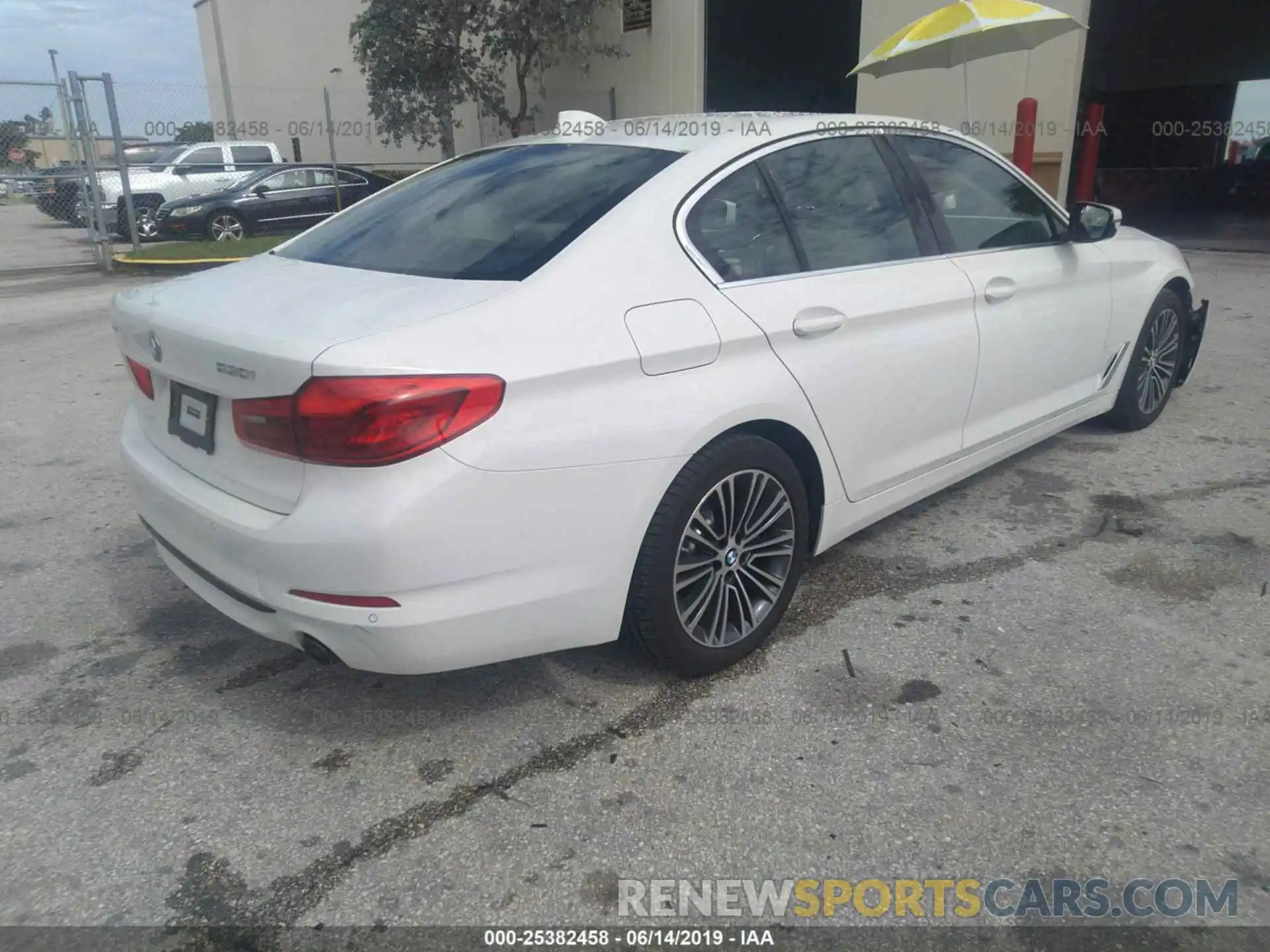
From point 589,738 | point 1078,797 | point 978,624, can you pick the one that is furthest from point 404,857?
point 978,624

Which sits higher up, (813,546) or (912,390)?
(912,390)

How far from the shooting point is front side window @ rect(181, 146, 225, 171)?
17.4 metres

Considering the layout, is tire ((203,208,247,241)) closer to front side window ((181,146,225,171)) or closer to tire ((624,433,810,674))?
front side window ((181,146,225,171))

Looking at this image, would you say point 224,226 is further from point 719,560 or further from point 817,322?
point 719,560

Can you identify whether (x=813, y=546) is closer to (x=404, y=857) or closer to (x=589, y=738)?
(x=589, y=738)

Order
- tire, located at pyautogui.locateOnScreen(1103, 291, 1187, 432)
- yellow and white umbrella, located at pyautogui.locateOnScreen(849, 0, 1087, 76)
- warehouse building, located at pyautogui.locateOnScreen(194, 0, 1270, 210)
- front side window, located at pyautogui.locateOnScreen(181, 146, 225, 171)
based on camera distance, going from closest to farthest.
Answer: tire, located at pyautogui.locateOnScreen(1103, 291, 1187, 432) < yellow and white umbrella, located at pyautogui.locateOnScreen(849, 0, 1087, 76) < warehouse building, located at pyautogui.locateOnScreen(194, 0, 1270, 210) < front side window, located at pyautogui.locateOnScreen(181, 146, 225, 171)

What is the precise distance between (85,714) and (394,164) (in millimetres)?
26162

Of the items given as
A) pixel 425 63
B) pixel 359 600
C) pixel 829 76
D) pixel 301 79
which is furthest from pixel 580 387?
pixel 301 79

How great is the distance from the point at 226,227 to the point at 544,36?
8905 millimetres

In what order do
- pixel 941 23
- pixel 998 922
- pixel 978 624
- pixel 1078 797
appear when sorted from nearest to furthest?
1. pixel 998 922
2. pixel 1078 797
3. pixel 978 624
4. pixel 941 23

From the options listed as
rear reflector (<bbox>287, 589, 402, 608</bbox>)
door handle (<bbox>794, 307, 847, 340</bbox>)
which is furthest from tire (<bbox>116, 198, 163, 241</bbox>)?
rear reflector (<bbox>287, 589, 402, 608</bbox>)

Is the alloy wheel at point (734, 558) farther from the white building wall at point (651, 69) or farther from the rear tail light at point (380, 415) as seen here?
the white building wall at point (651, 69)

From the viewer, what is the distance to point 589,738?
2617mm

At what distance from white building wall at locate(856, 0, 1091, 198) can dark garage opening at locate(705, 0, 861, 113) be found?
3862 mm
